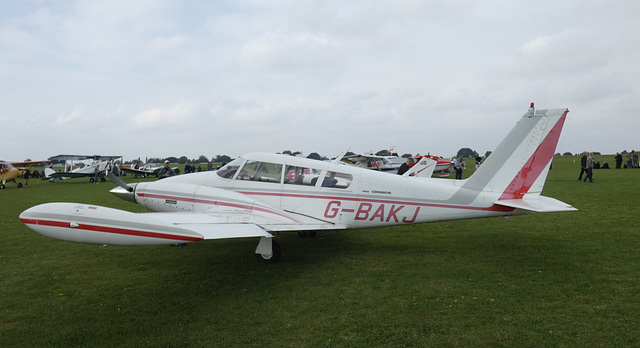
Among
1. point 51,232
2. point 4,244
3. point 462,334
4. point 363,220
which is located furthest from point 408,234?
point 4,244

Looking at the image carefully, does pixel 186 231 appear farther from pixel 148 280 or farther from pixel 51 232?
pixel 148 280

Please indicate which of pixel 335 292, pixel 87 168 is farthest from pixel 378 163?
pixel 87 168

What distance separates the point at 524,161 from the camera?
6770 mm

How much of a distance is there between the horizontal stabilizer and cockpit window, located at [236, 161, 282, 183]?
4306mm

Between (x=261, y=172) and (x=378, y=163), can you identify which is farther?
(x=378, y=163)

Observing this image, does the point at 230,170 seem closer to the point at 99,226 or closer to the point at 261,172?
the point at 261,172

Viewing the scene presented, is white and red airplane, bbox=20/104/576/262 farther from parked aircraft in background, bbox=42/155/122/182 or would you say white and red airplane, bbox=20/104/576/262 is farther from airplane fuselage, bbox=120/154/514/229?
parked aircraft in background, bbox=42/155/122/182

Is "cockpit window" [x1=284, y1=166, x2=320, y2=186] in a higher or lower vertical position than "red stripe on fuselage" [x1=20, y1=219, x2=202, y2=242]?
higher

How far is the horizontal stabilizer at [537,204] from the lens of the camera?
6055 millimetres

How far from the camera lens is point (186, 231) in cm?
453

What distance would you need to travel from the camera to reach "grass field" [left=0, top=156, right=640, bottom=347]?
13.1 ft

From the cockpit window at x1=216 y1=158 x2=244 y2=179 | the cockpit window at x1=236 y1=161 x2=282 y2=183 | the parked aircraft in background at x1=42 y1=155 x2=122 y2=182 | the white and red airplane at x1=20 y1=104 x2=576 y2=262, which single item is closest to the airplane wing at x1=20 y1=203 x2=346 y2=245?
the white and red airplane at x1=20 y1=104 x2=576 y2=262

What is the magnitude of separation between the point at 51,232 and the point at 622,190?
69.1ft

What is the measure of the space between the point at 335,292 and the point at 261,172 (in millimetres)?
3097
